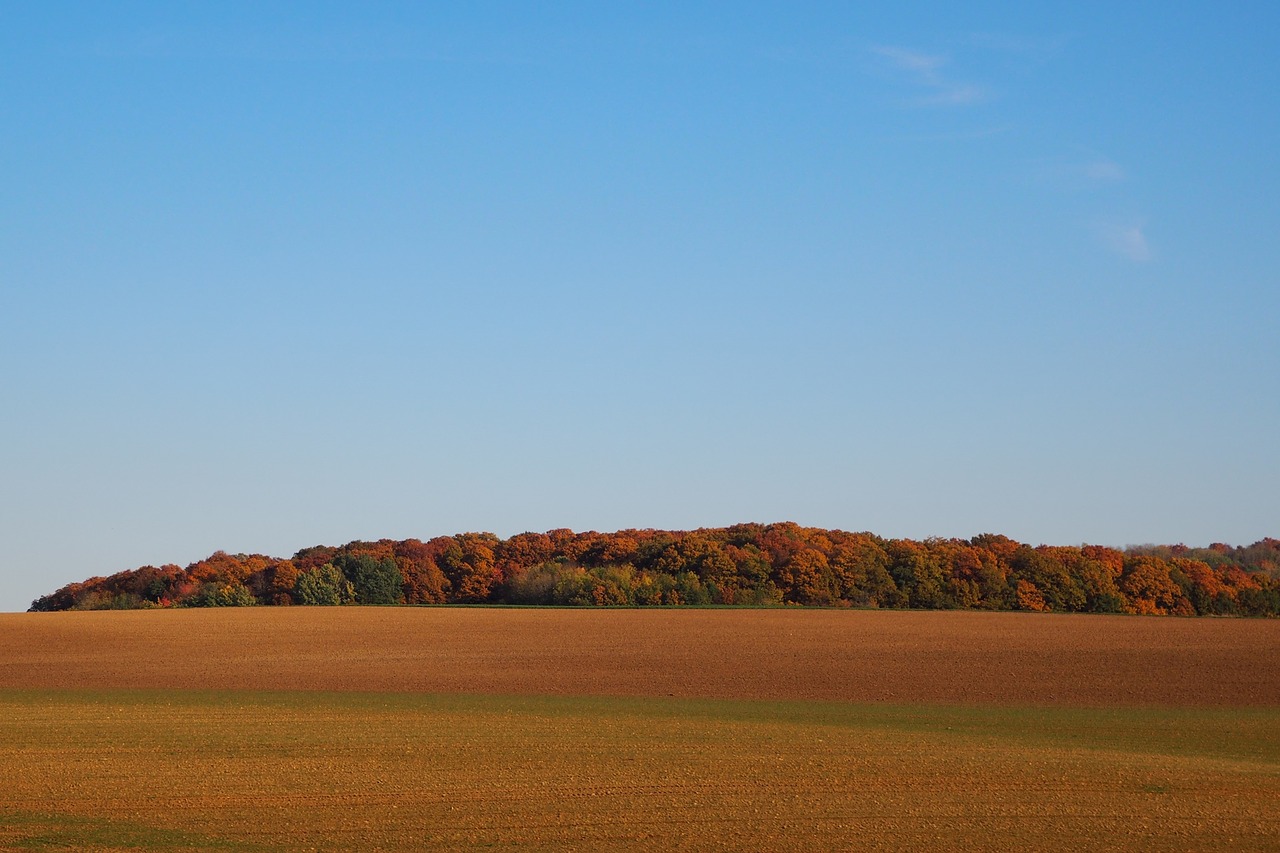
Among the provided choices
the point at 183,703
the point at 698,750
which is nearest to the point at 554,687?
the point at 183,703

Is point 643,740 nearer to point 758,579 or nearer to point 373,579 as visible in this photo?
point 758,579

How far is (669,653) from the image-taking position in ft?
157

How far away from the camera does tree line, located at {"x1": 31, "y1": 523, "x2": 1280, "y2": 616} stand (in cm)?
7475

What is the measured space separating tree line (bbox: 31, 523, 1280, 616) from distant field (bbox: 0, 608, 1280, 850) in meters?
20.4

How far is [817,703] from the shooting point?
34125 mm

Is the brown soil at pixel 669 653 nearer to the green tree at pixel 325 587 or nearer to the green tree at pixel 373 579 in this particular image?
the green tree at pixel 325 587

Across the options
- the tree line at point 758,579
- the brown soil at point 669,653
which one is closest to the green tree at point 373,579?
the tree line at point 758,579

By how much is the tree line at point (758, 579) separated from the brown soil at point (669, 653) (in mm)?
10972

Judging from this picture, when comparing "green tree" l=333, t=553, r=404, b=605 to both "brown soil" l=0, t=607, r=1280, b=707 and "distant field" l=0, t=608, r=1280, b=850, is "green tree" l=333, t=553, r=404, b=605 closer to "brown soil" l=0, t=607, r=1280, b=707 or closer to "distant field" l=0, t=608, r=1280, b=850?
"brown soil" l=0, t=607, r=1280, b=707

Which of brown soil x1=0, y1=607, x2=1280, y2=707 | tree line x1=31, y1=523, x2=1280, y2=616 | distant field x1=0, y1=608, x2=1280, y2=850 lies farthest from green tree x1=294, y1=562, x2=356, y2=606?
distant field x1=0, y1=608, x2=1280, y2=850

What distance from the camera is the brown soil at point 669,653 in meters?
38.4

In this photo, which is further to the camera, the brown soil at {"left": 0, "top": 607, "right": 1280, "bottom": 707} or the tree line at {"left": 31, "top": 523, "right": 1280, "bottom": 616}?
the tree line at {"left": 31, "top": 523, "right": 1280, "bottom": 616}

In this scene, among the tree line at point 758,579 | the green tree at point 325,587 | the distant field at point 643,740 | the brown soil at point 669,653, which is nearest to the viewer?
the distant field at point 643,740

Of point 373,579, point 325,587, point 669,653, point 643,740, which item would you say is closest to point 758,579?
point 373,579
